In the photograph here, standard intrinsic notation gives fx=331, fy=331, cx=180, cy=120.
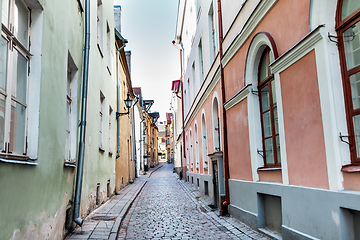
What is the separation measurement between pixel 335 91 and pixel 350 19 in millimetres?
863

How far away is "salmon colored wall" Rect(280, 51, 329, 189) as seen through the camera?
441cm

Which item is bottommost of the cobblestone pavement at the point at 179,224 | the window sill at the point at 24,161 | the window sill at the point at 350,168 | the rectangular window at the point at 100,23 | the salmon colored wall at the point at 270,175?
the cobblestone pavement at the point at 179,224

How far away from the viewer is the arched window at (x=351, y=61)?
12.8 ft

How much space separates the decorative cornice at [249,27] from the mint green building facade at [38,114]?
3601 millimetres

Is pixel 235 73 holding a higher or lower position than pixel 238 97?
higher

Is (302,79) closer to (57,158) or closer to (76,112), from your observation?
(57,158)

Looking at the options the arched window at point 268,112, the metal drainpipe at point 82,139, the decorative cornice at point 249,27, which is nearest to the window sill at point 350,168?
the arched window at point 268,112

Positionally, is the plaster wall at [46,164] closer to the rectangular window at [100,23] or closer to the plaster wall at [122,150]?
the rectangular window at [100,23]

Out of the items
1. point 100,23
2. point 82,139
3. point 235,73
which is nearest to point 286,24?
point 235,73

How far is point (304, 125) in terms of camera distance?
479 centimetres

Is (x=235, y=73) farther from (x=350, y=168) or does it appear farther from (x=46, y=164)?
(x=46, y=164)

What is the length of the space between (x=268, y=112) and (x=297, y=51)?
2.05m

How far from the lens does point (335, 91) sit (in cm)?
409

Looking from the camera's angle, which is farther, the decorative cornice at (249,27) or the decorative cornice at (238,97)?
the decorative cornice at (238,97)
